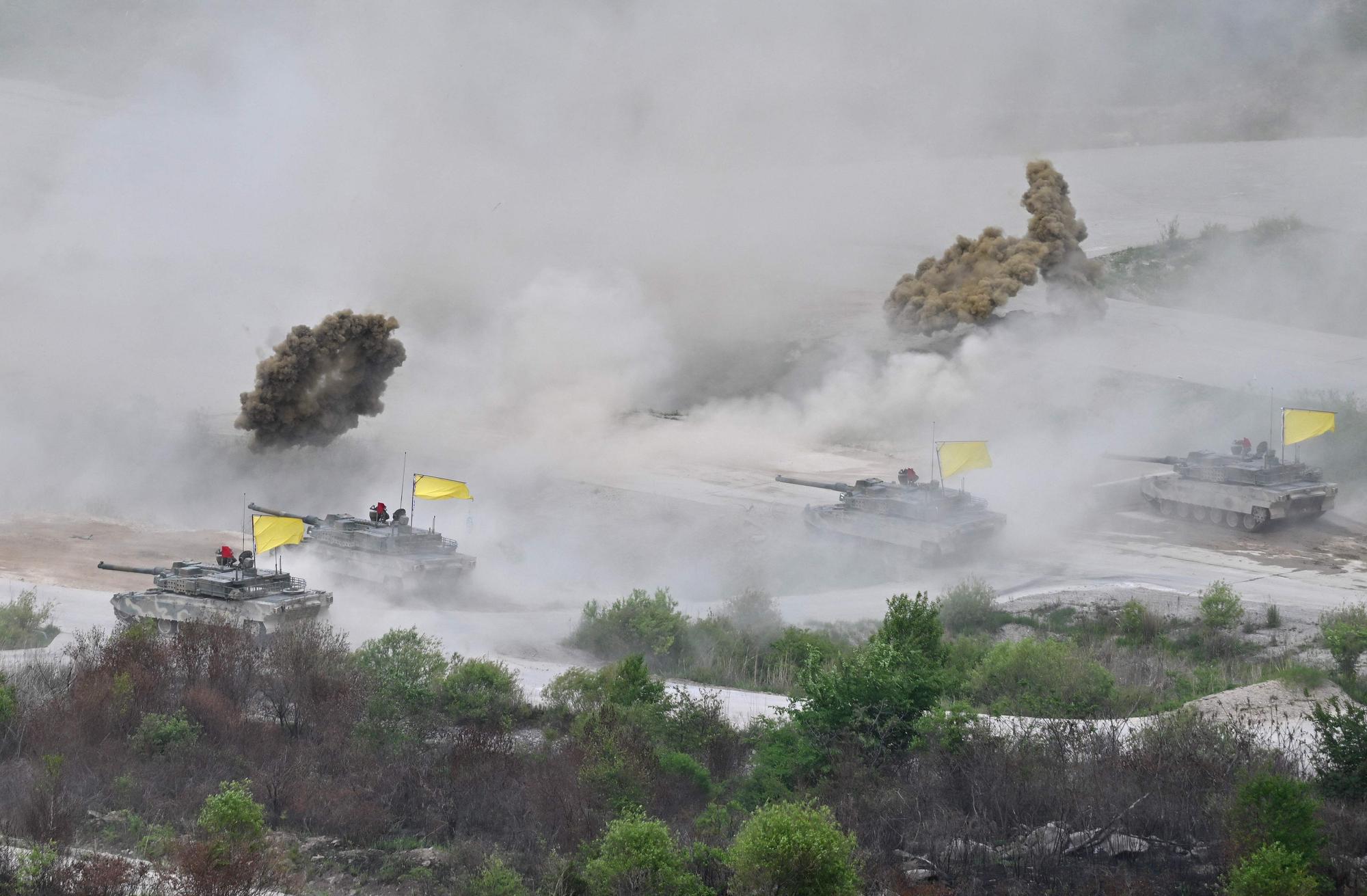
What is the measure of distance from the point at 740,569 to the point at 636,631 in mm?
9605

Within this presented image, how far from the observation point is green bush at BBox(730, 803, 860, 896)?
13.5 meters

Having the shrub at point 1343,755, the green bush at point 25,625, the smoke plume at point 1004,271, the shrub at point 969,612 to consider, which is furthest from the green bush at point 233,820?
the smoke plume at point 1004,271

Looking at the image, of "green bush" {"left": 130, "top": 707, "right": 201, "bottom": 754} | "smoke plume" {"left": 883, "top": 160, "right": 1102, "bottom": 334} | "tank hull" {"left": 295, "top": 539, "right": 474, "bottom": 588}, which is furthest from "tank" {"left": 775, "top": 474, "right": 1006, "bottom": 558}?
"green bush" {"left": 130, "top": 707, "right": 201, "bottom": 754}

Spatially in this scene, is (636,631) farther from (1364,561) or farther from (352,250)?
(352,250)

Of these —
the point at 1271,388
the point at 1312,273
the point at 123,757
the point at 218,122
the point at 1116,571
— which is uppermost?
the point at 218,122

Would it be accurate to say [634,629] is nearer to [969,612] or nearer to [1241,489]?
[969,612]

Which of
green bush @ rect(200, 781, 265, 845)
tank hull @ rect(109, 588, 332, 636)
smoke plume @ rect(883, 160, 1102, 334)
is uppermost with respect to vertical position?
smoke plume @ rect(883, 160, 1102, 334)

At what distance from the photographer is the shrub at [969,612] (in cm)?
2994

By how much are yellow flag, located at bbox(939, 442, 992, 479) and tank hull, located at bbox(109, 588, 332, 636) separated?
1621 cm

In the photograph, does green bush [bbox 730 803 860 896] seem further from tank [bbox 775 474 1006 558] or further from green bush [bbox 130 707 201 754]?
tank [bbox 775 474 1006 558]

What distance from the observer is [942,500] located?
36.2 metres

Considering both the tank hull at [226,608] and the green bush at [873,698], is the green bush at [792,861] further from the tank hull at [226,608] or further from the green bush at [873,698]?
the tank hull at [226,608]

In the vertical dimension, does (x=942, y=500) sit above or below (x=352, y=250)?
below

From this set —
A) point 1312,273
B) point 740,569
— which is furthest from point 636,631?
point 1312,273
